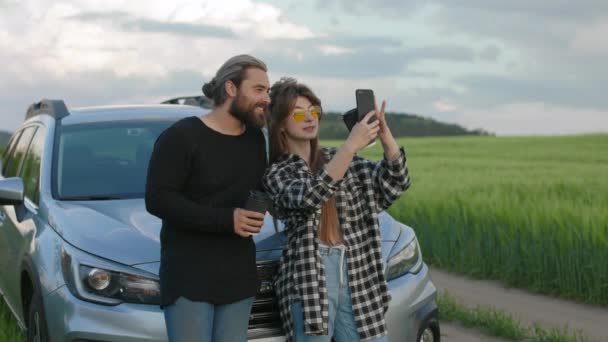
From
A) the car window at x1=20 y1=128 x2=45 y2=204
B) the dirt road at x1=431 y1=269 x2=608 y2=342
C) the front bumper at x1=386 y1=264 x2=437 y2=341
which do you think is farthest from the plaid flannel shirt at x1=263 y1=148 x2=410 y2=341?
the dirt road at x1=431 y1=269 x2=608 y2=342

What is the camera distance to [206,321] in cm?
350

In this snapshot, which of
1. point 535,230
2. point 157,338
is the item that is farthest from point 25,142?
point 535,230

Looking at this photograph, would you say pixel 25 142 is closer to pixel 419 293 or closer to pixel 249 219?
pixel 419 293

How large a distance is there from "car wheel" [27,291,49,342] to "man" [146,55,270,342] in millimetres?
1334

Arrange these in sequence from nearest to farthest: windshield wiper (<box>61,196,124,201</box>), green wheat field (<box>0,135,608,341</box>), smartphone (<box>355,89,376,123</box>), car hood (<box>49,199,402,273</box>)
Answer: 1. smartphone (<box>355,89,376,123</box>)
2. car hood (<box>49,199,402,273</box>)
3. windshield wiper (<box>61,196,124,201</box>)
4. green wheat field (<box>0,135,608,341</box>)

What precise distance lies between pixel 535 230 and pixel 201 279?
6.47 meters

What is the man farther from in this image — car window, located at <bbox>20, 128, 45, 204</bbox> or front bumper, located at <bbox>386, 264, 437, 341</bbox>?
car window, located at <bbox>20, 128, 45, 204</bbox>

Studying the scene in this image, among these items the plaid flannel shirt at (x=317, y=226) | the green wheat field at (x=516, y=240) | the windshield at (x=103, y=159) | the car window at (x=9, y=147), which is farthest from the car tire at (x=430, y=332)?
the car window at (x=9, y=147)

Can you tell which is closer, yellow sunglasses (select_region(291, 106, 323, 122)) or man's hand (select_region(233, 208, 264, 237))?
man's hand (select_region(233, 208, 264, 237))

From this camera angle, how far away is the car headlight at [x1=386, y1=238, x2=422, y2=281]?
4.67m

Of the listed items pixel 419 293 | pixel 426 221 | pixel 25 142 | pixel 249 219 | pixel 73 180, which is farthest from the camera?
pixel 426 221

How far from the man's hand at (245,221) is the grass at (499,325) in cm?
364

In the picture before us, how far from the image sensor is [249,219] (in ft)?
11.0

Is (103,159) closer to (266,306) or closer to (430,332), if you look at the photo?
(266,306)
